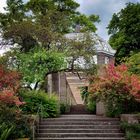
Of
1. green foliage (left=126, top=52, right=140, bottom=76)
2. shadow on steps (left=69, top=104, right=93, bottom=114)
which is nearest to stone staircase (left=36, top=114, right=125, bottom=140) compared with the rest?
green foliage (left=126, top=52, right=140, bottom=76)

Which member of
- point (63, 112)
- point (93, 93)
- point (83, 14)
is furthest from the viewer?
point (83, 14)

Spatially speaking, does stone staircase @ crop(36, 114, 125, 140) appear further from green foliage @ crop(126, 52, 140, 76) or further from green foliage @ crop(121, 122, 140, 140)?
green foliage @ crop(126, 52, 140, 76)

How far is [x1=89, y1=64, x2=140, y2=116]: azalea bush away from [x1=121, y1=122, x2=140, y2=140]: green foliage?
1.24 meters

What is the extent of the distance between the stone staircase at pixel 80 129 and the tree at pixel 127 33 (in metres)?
14.7

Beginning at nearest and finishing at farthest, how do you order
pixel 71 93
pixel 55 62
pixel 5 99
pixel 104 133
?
pixel 5 99 → pixel 104 133 → pixel 55 62 → pixel 71 93

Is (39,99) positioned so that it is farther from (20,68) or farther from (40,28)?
(40,28)

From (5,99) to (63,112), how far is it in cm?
713

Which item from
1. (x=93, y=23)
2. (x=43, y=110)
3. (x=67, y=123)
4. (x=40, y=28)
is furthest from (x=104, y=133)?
(x=93, y=23)

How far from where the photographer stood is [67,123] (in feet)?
64.8

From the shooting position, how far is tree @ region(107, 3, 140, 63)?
34719 millimetres

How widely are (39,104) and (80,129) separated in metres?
2.65

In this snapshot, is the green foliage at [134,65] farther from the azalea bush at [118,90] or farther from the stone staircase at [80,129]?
the stone staircase at [80,129]

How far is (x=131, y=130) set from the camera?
1816 centimetres

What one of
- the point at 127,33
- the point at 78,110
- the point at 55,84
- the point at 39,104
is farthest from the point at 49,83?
the point at 127,33
